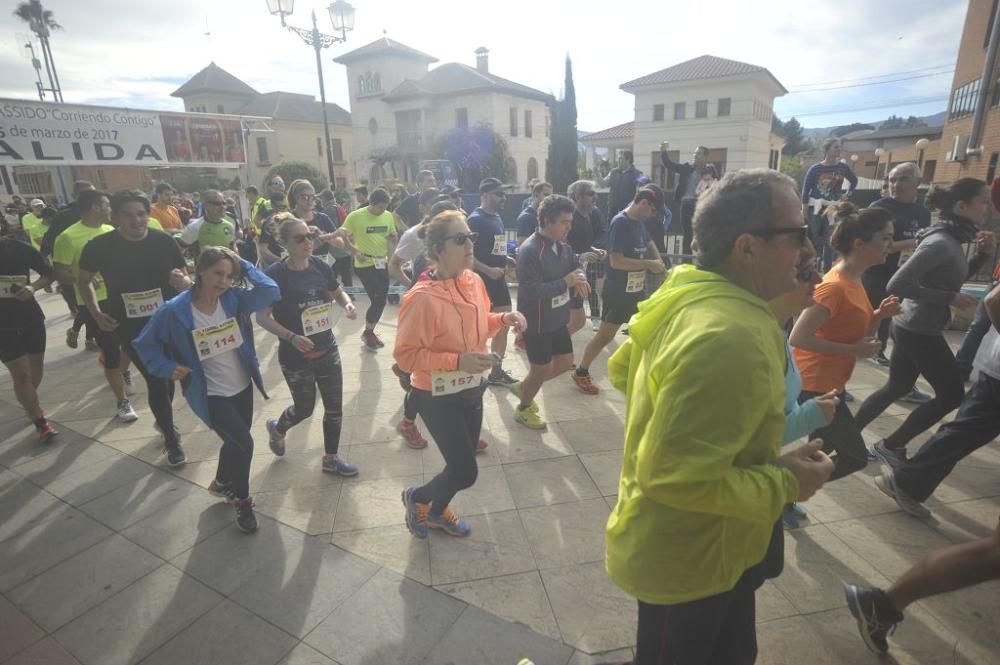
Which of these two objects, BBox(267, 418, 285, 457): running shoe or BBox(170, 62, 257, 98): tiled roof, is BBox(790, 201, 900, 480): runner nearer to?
BBox(267, 418, 285, 457): running shoe

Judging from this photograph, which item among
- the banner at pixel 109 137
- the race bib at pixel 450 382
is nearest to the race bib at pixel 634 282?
the race bib at pixel 450 382

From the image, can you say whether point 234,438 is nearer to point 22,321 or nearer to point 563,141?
point 22,321

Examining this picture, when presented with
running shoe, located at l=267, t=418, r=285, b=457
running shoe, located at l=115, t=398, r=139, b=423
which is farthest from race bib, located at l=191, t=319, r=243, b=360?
running shoe, located at l=115, t=398, r=139, b=423

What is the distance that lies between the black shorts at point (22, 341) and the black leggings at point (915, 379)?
690 cm

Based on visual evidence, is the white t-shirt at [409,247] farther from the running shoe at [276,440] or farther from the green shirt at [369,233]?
the running shoe at [276,440]

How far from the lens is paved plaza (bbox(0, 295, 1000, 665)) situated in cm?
250

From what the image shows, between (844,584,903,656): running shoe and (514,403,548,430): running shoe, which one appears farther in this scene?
(514,403,548,430): running shoe

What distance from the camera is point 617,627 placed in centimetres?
255

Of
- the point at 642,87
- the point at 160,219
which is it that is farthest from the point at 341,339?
the point at 642,87

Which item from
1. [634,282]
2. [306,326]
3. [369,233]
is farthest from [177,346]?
[369,233]

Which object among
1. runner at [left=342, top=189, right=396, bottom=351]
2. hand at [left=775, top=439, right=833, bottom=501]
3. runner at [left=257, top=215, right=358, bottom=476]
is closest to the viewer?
hand at [left=775, top=439, right=833, bottom=501]

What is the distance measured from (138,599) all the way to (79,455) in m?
2.35

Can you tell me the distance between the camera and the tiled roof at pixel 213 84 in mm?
59188

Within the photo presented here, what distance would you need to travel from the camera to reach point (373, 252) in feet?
23.7
